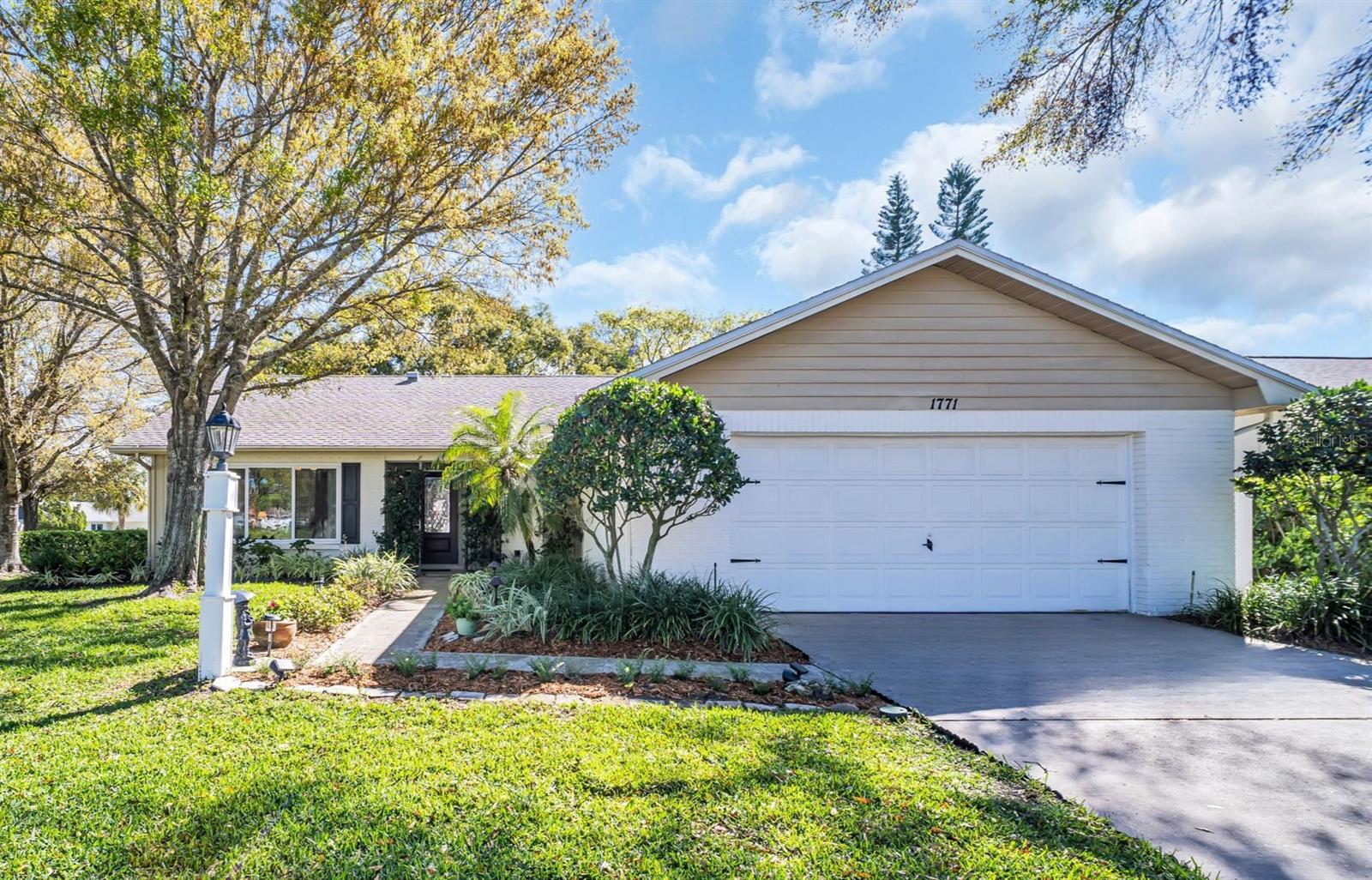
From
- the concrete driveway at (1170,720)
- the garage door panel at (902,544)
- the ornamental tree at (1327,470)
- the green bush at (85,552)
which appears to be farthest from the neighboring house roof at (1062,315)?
the green bush at (85,552)

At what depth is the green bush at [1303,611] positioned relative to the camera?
7.16 metres

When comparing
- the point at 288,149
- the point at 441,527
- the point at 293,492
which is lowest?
the point at 441,527

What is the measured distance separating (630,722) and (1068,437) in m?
A: 7.11

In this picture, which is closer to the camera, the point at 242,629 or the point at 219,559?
the point at 219,559

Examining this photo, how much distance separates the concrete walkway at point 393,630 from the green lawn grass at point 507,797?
1.45m

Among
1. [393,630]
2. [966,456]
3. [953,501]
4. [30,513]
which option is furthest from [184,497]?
[30,513]

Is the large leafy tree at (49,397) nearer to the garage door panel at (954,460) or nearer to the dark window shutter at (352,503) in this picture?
the dark window shutter at (352,503)

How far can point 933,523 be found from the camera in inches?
349

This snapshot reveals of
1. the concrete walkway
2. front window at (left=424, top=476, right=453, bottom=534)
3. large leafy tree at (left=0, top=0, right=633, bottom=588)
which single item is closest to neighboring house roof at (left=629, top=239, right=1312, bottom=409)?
large leafy tree at (left=0, top=0, right=633, bottom=588)

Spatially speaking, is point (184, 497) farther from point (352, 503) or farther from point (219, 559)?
point (219, 559)

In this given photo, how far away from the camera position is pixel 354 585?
384 inches

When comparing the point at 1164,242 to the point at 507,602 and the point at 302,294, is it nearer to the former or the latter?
the point at 507,602

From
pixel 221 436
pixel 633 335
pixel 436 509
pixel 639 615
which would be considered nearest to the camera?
pixel 221 436

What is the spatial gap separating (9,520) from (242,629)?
41.2ft
